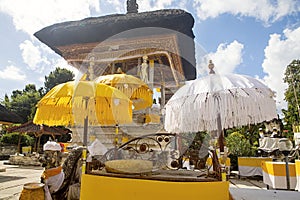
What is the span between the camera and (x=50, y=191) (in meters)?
2.92

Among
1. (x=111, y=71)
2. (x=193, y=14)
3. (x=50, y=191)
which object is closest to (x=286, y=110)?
(x=193, y=14)

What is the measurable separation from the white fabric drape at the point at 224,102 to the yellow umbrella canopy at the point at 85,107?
1276 millimetres

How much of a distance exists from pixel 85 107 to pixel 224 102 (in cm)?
215

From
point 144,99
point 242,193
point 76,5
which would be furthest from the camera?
point 144,99

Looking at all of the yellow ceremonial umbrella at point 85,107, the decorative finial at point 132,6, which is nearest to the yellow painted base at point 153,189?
the yellow ceremonial umbrella at point 85,107

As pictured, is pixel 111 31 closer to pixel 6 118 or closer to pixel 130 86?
pixel 130 86

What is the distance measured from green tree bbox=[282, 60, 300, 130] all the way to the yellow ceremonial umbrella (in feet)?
52.8

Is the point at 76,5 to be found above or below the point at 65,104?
above

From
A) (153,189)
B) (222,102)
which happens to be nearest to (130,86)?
(222,102)

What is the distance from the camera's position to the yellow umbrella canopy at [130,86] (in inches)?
171

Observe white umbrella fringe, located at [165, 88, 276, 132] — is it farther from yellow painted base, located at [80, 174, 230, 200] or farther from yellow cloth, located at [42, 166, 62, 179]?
yellow cloth, located at [42, 166, 62, 179]

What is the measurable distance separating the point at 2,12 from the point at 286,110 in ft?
63.8

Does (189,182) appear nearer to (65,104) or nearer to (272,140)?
(65,104)

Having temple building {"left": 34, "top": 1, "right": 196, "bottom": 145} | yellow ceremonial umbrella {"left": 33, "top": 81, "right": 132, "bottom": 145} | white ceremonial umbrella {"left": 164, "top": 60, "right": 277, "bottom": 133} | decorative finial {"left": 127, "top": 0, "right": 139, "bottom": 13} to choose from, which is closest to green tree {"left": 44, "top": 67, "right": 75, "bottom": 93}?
decorative finial {"left": 127, "top": 0, "right": 139, "bottom": 13}
